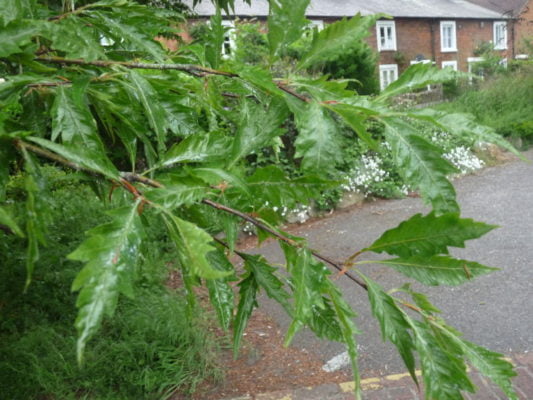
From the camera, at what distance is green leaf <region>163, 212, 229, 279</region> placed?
0.73 metres

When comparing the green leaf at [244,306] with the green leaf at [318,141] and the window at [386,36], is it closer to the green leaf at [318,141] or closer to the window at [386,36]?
the green leaf at [318,141]

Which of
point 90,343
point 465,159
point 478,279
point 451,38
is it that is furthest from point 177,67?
point 451,38

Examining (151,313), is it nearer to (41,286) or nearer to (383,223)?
(41,286)

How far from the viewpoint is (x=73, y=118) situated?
107 centimetres

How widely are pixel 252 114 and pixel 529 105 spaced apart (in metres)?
14.7

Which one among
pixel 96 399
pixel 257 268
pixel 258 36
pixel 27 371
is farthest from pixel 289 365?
pixel 258 36

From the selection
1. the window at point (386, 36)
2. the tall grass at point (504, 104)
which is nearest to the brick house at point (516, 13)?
the window at point (386, 36)

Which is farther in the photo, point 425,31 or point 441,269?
point 425,31

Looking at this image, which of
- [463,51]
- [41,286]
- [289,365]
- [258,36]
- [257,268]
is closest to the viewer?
[257,268]

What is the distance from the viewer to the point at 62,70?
4.03ft

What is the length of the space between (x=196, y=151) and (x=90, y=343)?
11.7 feet

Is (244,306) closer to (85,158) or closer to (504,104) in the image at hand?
(85,158)

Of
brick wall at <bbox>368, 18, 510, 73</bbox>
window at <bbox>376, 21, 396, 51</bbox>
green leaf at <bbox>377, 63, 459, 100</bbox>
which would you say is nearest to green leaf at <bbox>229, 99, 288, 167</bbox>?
green leaf at <bbox>377, 63, 459, 100</bbox>

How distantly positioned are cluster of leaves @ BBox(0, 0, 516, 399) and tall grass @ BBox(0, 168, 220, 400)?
219 cm
